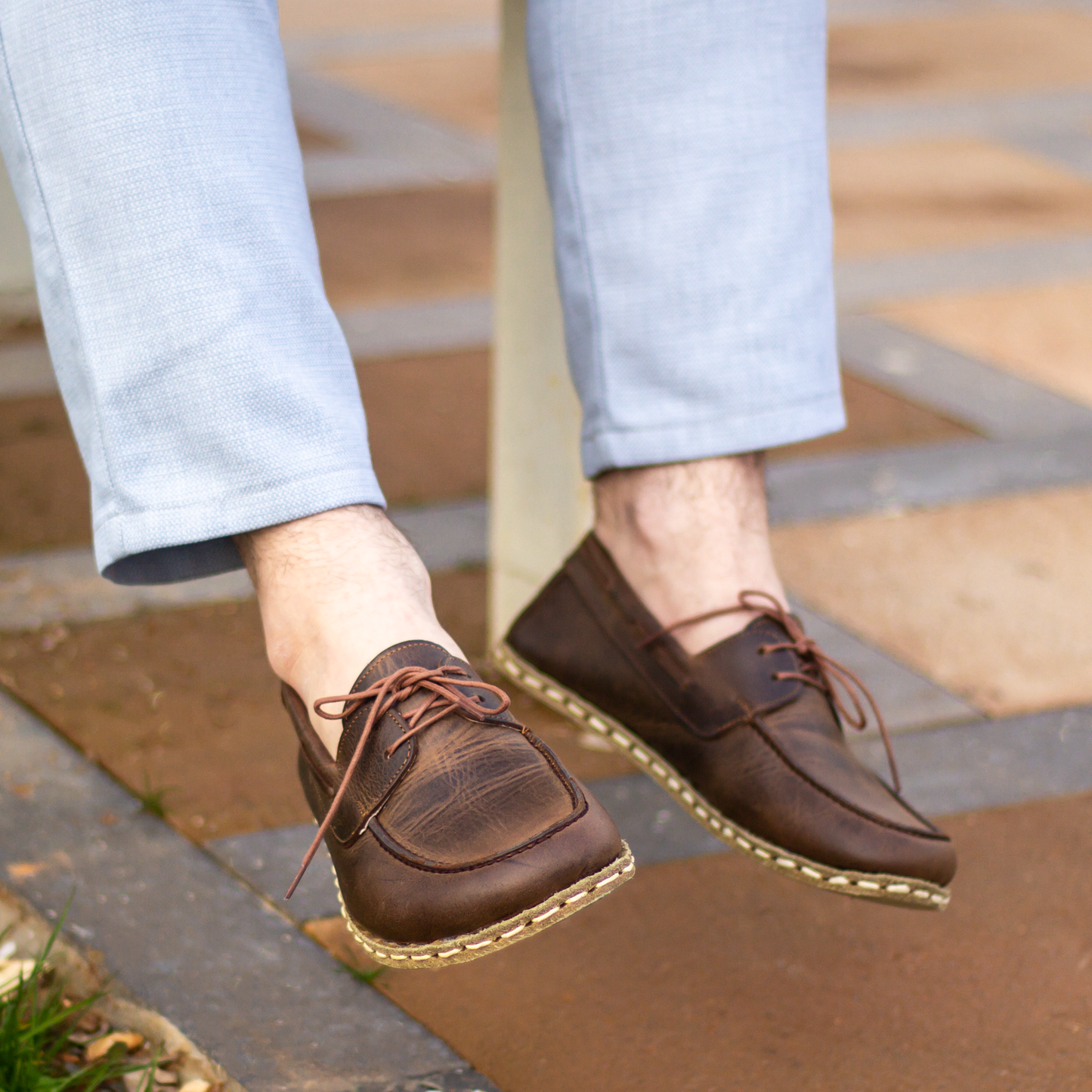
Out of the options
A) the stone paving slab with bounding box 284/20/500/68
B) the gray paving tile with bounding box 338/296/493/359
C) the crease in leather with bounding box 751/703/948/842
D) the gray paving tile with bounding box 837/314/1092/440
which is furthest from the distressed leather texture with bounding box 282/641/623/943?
the stone paving slab with bounding box 284/20/500/68

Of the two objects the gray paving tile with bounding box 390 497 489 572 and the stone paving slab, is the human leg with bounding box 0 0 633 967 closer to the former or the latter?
the gray paving tile with bounding box 390 497 489 572

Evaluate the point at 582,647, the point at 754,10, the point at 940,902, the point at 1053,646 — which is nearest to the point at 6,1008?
the point at 582,647

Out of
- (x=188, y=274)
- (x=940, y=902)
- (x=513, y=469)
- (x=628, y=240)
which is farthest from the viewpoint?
(x=513, y=469)

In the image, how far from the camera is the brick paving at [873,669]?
1.18m

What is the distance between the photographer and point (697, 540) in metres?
1.30

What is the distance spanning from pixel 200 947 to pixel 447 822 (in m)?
0.36

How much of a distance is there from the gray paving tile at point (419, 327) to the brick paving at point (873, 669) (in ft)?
0.05

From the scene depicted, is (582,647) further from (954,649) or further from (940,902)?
(954,649)

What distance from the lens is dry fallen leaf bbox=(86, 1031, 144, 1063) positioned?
44.9 inches

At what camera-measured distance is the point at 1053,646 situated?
1841 millimetres

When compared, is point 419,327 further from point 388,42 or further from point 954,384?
point 388,42

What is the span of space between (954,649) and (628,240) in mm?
828

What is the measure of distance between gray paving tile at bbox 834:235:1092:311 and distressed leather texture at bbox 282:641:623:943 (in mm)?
2311

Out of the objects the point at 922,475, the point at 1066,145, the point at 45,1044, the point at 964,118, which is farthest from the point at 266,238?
the point at 964,118
